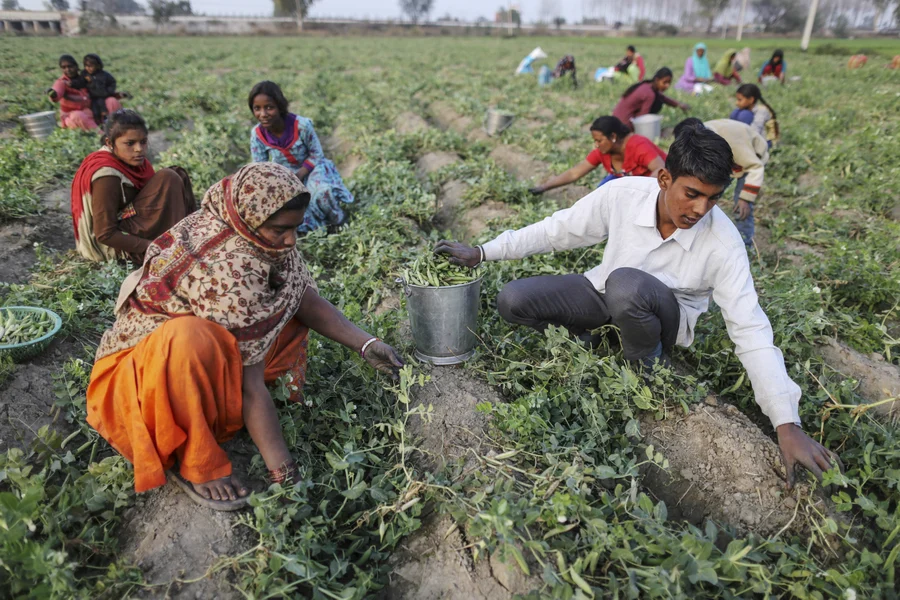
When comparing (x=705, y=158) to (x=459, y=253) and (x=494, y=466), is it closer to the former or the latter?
(x=459, y=253)

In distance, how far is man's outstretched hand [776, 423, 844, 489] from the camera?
1.97 meters

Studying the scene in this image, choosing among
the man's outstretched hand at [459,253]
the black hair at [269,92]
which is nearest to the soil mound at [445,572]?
the man's outstretched hand at [459,253]

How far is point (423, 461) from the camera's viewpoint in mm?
2301

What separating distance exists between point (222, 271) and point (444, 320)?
1.09 metres

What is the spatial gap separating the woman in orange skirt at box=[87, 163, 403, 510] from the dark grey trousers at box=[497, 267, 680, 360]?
1.28 m

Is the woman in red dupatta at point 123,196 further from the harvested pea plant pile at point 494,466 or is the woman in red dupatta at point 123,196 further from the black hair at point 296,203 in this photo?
the black hair at point 296,203

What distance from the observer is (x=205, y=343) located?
1906 millimetres

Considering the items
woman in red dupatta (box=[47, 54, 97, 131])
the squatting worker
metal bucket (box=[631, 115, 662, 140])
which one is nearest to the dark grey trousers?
the squatting worker

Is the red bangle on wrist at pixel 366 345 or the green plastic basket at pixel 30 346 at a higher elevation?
the red bangle on wrist at pixel 366 345

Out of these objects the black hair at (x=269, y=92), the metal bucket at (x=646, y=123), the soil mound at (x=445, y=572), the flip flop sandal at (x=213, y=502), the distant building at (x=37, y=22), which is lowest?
the soil mound at (x=445, y=572)

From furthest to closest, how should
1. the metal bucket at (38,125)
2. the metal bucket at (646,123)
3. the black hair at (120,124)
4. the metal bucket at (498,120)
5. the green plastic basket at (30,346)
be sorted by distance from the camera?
the metal bucket at (498,120) < the metal bucket at (38,125) < the metal bucket at (646,123) < the black hair at (120,124) < the green plastic basket at (30,346)

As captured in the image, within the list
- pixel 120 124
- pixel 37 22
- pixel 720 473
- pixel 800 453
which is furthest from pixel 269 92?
pixel 37 22

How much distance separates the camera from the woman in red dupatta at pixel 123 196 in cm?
349

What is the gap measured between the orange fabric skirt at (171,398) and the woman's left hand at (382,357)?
593mm
